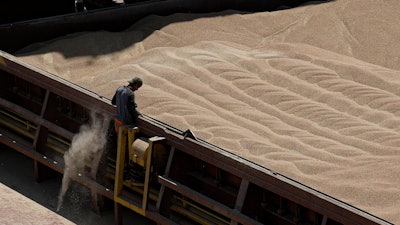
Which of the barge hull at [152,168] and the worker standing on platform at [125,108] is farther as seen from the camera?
the worker standing on platform at [125,108]

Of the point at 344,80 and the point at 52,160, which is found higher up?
the point at 344,80

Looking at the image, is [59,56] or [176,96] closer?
[176,96]

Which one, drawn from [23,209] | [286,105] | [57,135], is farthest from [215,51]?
[23,209]

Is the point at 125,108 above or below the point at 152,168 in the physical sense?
above

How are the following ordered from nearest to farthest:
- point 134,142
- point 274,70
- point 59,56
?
point 134,142 → point 274,70 → point 59,56

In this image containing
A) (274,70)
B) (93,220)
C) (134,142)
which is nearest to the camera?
(134,142)

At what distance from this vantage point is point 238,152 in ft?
28.0

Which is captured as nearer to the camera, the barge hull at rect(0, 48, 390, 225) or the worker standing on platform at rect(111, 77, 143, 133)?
the barge hull at rect(0, 48, 390, 225)

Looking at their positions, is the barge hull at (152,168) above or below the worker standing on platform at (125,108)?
below

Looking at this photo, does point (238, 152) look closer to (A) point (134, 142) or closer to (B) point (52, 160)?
(A) point (134, 142)

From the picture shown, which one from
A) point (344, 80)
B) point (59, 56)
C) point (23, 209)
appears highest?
point (344, 80)

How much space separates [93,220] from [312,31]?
14.1 ft

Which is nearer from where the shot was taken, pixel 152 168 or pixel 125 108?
pixel 152 168

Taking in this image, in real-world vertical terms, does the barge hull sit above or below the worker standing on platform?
below
